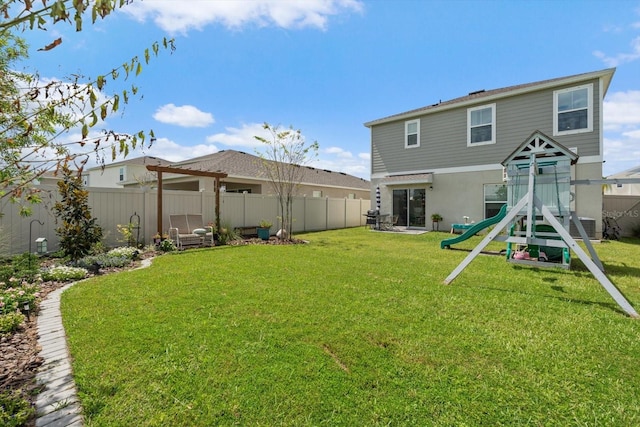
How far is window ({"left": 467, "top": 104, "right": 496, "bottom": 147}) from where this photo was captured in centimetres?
1289

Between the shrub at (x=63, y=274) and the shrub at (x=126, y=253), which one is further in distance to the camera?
the shrub at (x=126, y=253)

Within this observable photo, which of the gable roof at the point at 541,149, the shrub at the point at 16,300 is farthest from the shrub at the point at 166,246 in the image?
the gable roof at the point at 541,149

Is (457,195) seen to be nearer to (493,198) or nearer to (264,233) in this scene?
(493,198)

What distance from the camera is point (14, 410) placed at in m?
2.08

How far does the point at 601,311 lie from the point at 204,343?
5.10 m

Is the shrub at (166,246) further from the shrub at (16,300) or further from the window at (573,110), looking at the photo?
the window at (573,110)

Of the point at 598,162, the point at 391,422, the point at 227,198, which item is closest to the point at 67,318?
the point at 391,422

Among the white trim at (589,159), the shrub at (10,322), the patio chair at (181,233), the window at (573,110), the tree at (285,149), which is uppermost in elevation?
the window at (573,110)

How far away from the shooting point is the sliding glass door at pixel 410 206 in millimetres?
15047

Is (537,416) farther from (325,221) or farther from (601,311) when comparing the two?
(325,221)

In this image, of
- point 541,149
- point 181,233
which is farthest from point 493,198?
point 181,233

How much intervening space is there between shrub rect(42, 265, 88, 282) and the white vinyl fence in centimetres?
128

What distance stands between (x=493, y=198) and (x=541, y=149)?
624cm

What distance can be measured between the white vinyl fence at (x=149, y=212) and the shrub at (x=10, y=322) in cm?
147
